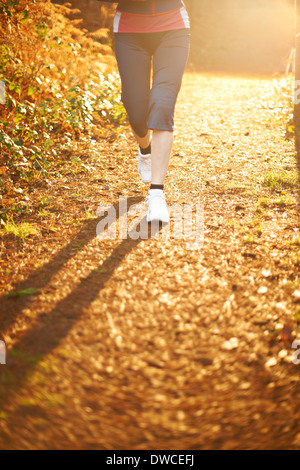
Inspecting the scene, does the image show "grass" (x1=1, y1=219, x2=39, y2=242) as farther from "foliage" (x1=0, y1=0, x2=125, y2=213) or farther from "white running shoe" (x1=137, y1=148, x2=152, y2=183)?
"white running shoe" (x1=137, y1=148, x2=152, y2=183)

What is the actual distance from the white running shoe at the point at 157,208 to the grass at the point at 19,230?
2.61 ft

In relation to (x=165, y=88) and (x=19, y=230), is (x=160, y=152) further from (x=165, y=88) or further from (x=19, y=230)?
(x=19, y=230)

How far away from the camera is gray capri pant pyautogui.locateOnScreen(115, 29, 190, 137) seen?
3039 mm

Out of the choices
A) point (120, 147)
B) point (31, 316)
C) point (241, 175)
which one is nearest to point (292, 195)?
point (241, 175)

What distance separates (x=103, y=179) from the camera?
13.8 feet

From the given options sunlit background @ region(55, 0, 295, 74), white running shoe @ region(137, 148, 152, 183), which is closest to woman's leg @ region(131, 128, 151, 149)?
white running shoe @ region(137, 148, 152, 183)

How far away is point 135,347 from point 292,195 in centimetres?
237

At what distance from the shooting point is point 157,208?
3166 millimetres

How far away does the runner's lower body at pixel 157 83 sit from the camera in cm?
305

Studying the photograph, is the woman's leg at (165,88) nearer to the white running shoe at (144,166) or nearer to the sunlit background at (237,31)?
the white running shoe at (144,166)

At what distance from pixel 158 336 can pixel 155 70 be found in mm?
1986

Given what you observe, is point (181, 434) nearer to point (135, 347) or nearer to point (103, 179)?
point (135, 347)

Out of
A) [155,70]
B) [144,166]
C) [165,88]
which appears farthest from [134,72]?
[144,166]

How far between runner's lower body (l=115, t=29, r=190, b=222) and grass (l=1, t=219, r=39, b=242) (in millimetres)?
817
